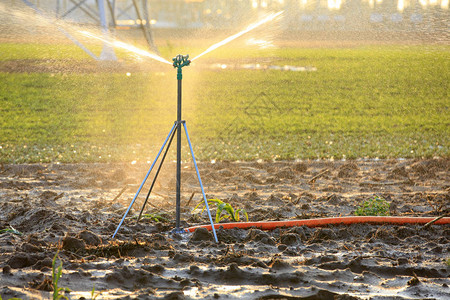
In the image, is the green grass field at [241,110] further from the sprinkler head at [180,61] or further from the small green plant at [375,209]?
the sprinkler head at [180,61]

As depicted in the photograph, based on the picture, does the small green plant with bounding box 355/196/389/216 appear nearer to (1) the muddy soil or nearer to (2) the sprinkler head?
(1) the muddy soil

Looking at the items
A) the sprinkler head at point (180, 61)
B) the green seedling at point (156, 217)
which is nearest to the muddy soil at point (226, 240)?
the green seedling at point (156, 217)

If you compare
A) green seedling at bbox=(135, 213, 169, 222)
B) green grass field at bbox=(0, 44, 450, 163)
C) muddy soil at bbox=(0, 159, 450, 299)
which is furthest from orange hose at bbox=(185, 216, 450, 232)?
green grass field at bbox=(0, 44, 450, 163)

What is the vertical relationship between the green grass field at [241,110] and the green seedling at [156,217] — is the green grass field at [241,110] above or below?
above

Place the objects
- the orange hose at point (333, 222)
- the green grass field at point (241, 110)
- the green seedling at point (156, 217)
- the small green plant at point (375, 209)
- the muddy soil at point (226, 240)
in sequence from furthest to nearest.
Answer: the green grass field at point (241, 110) < the small green plant at point (375, 209) < the green seedling at point (156, 217) < the orange hose at point (333, 222) < the muddy soil at point (226, 240)

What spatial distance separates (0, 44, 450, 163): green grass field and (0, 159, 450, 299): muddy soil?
123 centimetres

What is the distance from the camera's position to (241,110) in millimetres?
12461

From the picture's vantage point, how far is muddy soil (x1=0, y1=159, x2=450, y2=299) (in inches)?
114

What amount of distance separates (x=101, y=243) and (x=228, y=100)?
10434 millimetres

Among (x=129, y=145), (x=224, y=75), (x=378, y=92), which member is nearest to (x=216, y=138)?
(x=129, y=145)

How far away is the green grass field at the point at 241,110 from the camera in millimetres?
7973

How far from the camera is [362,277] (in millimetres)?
3096

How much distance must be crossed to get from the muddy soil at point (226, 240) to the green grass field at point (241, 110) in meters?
1.23

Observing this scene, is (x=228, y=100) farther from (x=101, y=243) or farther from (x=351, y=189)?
(x=101, y=243)
